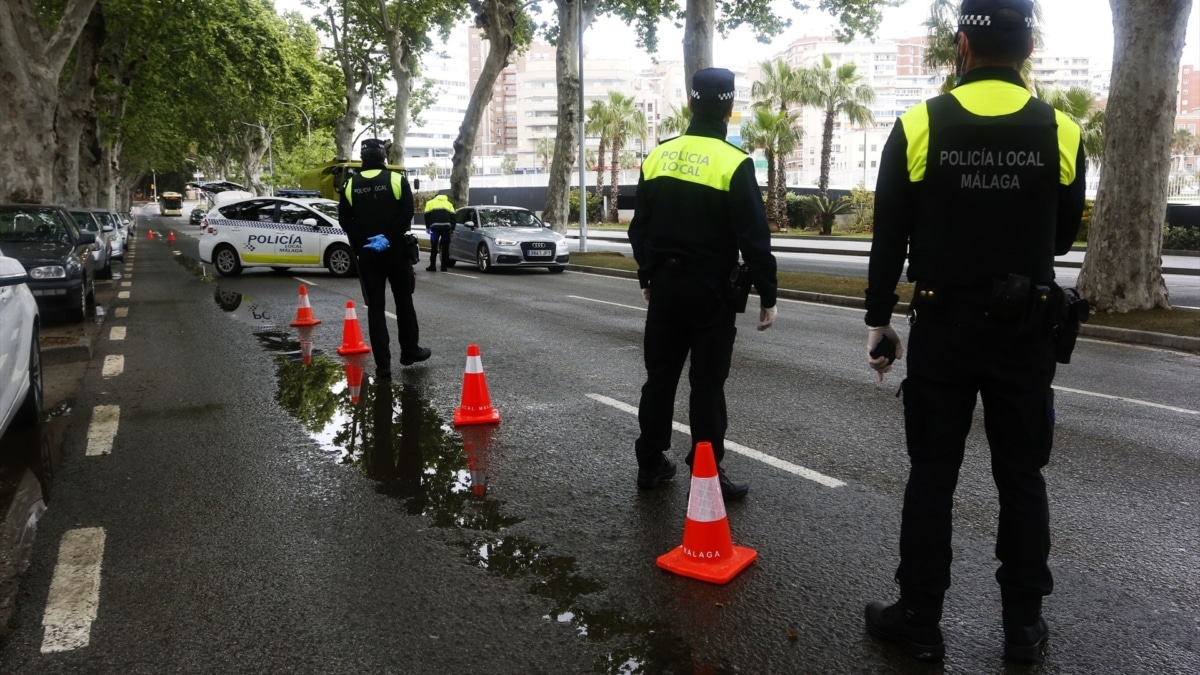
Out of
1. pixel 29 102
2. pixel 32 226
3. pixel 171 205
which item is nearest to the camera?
pixel 32 226

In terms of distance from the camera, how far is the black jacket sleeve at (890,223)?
3135mm

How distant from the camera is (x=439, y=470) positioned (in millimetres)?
5578

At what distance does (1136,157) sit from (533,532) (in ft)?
35.7

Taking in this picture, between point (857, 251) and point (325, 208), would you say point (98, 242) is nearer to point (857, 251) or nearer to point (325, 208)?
point (325, 208)

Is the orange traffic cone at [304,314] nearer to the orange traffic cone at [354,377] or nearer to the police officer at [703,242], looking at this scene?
the orange traffic cone at [354,377]

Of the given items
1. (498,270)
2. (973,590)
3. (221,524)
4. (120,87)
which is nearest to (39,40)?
(498,270)

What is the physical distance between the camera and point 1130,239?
484 inches

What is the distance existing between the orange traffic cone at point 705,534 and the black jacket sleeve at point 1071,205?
1.50 m

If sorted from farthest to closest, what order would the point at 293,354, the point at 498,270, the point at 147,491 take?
the point at 498,270
the point at 293,354
the point at 147,491

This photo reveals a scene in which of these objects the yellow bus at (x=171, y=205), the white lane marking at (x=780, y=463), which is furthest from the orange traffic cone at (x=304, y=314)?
the yellow bus at (x=171, y=205)

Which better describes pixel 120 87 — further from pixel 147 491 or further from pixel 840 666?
pixel 840 666

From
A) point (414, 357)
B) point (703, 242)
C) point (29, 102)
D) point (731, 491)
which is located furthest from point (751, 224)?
point (29, 102)

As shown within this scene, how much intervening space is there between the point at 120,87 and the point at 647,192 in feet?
112

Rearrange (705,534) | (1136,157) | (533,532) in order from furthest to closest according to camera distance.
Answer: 1. (1136,157)
2. (533,532)
3. (705,534)
